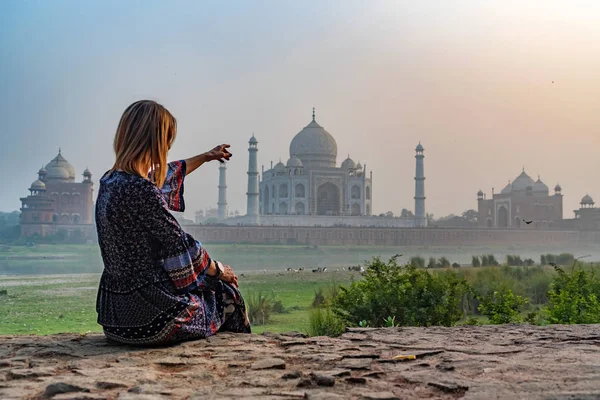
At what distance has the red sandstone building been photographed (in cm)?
2548

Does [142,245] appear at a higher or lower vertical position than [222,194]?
lower

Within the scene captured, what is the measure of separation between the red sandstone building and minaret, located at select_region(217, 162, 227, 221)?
574cm

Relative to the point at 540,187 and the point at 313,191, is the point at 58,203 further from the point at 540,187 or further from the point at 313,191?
the point at 540,187

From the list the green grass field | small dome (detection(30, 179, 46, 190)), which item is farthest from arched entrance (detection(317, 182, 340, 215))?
the green grass field

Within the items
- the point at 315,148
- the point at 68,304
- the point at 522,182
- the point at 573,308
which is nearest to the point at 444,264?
the point at 68,304

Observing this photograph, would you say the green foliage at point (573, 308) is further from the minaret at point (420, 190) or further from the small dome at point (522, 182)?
the small dome at point (522, 182)

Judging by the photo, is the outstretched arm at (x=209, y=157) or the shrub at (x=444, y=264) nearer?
the outstretched arm at (x=209, y=157)

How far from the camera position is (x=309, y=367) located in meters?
1.65

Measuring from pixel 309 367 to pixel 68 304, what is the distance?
18.2ft

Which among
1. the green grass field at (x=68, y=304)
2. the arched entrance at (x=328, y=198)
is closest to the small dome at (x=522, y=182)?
the arched entrance at (x=328, y=198)

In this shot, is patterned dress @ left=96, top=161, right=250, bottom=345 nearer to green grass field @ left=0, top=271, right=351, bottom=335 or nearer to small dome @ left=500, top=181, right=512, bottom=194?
green grass field @ left=0, top=271, right=351, bottom=335

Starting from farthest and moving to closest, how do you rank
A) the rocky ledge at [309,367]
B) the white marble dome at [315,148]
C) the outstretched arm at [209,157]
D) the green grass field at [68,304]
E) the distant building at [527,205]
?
the distant building at [527,205]
the white marble dome at [315,148]
the green grass field at [68,304]
the outstretched arm at [209,157]
the rocky ledge at [309,367]

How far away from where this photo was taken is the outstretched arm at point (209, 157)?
2143 millimetres

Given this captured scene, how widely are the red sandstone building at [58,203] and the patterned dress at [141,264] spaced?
2405 cm
